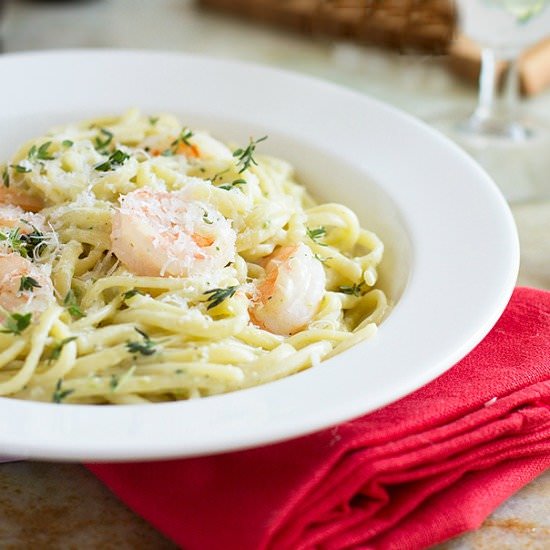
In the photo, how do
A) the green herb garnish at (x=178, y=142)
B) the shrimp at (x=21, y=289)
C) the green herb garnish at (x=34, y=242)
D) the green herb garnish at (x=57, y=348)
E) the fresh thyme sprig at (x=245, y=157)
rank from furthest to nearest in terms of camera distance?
1. the green herb garnish at (x=178, y=142)
2. the fresh thyme sprig at (x=245, y=157)
3. the green herb garnish at (x=34, y=242)
4. the shrimp at (x=21, y=289)
5. the green herb garnish at (x=57, y=348)

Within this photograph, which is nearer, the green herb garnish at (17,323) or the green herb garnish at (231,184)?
the green herb garnish at (17,323)

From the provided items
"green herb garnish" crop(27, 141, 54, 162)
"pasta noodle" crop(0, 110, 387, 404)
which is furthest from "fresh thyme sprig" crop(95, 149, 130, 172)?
"green herb garnish" crop(27, 141, 54, 162)

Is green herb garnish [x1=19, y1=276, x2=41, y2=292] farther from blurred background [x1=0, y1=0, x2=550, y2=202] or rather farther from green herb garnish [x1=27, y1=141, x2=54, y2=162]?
blurred background [x1=0, y1=0, x2=550, y2=202]

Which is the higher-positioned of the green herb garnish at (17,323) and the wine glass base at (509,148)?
the green herb garnish at (17,323)

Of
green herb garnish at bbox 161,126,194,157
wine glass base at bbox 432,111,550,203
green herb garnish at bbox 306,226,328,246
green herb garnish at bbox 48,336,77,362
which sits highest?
green herb garnish at bbox 161,126,194,157

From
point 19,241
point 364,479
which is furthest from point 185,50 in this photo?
Answer: point 364,479

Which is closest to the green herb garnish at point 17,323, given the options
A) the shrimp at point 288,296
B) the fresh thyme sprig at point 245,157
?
the shrimp at point 288,296

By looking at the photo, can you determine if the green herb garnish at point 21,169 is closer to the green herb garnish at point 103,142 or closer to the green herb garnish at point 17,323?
the green herb garnish at point 103,142
